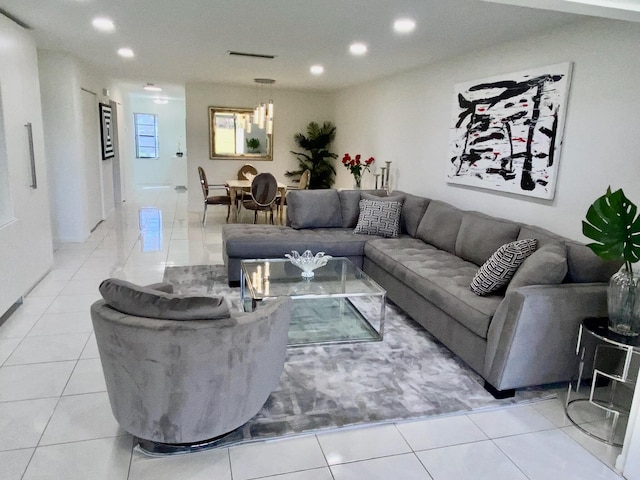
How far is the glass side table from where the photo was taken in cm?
226

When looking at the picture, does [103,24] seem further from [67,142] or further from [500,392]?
[500,392]

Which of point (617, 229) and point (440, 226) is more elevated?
point (617, 229)

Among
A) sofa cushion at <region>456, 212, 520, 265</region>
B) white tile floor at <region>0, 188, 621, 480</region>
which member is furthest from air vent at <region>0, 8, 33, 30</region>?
sofa cushion at <region>456, 212, 520, 265</region>

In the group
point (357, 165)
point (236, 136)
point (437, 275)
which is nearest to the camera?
point (437, 275)

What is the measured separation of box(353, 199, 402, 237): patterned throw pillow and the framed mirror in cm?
379

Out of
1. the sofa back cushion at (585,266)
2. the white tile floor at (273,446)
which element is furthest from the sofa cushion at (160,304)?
the sofa back cushion at (585,266)

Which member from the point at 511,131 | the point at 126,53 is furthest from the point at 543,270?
the point at 126,53

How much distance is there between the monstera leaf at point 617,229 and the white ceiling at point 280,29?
1053 mm

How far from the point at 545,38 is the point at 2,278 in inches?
177

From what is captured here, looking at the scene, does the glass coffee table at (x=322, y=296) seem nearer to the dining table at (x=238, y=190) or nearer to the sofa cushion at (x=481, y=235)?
the sofa cushion at (x=481, y=235)

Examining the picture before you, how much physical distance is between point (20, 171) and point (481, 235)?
3849mm

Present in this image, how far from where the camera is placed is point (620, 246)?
7.34 ft

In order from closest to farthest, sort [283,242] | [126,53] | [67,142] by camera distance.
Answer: [283,242] → [126,53] → [67,142]

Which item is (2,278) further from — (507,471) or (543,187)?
(543,187)
